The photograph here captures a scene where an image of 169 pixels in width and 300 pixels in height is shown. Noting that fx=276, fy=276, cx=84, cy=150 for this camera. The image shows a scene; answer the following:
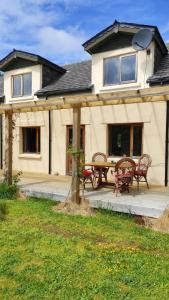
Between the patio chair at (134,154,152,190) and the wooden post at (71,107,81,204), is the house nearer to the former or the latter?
the patio chair at (134,154,152,190)

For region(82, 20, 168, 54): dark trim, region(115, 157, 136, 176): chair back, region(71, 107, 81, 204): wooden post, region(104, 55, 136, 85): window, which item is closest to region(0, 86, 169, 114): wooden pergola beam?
region(71, 107, 81, 204): wooden post

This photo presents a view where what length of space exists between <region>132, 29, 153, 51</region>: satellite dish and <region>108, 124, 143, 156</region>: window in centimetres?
290

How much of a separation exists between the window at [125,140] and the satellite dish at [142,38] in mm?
2904

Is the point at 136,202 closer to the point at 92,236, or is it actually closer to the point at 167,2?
the point at 92,236

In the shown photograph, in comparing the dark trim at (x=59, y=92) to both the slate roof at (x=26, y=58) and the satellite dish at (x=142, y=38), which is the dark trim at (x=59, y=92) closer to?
the slate roof at (x=26, y=58)

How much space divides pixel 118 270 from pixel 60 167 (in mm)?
8819

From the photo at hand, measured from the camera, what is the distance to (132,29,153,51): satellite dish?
1002cm

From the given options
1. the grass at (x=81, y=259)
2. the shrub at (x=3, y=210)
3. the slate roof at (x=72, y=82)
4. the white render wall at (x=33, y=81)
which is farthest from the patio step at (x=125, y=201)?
the white render wall at (x=33, y=81)

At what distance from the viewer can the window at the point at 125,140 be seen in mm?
10531

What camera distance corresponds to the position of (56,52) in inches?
961

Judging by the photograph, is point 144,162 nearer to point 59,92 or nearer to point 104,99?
point 104,99

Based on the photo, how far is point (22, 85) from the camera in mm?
14180

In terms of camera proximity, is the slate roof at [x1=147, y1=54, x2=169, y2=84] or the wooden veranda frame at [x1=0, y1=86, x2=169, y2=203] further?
the slate roof at [x1=147, y1=54, x2=169, y2=84]

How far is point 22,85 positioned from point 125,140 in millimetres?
6531
